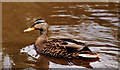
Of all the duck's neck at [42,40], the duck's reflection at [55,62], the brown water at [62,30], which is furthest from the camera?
the duck's neck at [42,40]

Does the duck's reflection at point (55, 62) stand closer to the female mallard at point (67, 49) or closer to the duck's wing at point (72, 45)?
the female mallard at point (67, 49)

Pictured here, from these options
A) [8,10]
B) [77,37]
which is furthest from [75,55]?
Result: [8,10]

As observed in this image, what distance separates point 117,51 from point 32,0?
7.27 m

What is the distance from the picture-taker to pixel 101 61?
6.27m

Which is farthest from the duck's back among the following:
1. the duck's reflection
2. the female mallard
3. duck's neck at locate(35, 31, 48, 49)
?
duck's neck at locate(35, 31, 48, 49)

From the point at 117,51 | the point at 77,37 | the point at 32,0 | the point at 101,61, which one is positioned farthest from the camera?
the point at 32,0

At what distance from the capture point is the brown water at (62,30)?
6.32 metres

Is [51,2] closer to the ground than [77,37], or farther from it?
farther from it

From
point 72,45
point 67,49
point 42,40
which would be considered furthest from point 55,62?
point 42,40

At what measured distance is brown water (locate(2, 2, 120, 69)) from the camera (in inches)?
249

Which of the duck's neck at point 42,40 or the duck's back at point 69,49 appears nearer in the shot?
the duck's back at point 69,49

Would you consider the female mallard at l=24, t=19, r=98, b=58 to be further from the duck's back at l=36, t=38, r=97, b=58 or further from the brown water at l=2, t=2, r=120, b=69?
the brown water at l=2, t=2, r=120, b=69

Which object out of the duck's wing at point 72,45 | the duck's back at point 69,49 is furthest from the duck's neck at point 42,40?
the duck's wing at point 72,45

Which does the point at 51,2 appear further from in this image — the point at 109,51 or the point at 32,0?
the point at 109,51
